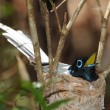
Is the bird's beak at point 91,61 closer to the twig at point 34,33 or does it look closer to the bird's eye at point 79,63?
the bird's eye at point 79,63

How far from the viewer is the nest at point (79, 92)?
1417 millimetres

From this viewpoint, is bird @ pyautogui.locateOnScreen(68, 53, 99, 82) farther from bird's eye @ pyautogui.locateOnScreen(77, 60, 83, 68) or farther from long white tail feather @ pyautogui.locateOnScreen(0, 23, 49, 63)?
long white tail feather @ pyautogui.locateOnScreen(0, 23, 49, 63)

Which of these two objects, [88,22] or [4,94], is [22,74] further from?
[4,94]

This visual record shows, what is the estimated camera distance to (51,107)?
0.73m

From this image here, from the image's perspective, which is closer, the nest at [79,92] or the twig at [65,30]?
the twig at [65,30]

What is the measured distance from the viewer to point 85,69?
1.45 m

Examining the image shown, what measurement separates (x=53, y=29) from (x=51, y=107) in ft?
7.10

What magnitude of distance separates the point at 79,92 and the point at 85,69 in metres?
0.08

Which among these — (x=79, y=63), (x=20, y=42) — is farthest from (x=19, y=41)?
(x=79, y=63)

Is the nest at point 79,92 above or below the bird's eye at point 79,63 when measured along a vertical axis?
below

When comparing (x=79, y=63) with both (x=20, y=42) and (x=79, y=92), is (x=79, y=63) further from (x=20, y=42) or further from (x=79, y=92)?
(x=20, y=42)

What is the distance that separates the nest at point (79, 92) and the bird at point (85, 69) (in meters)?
0.02

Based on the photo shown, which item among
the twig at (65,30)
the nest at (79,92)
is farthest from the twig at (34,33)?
the nest at (79,92)

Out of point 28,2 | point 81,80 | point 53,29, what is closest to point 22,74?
point 53,29
